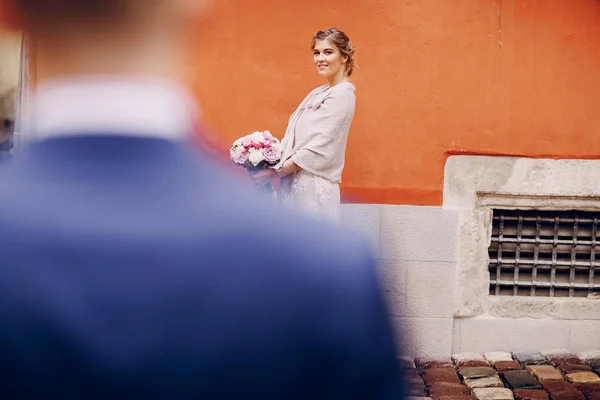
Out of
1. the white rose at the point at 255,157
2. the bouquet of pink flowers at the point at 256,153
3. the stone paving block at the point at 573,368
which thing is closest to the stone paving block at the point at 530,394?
the stone paving block at the point at 573,368

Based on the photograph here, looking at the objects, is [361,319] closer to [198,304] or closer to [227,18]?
[198,304]

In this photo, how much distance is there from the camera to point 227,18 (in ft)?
16.1

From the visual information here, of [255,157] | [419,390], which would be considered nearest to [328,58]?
[255,157]

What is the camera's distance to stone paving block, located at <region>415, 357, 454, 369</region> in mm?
5004

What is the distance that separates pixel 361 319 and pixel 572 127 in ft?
13.9

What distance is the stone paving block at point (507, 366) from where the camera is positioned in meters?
4.86

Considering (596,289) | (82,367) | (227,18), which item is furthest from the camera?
(596,289)

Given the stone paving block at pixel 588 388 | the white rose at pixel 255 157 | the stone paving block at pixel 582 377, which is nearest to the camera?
the white rose at pixel 255 157

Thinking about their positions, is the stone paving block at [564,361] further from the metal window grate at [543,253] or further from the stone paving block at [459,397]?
the stone paving block at [459,397]

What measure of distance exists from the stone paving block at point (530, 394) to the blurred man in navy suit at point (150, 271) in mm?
3343

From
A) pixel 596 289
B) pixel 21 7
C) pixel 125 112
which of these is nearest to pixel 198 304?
pixel 125 112

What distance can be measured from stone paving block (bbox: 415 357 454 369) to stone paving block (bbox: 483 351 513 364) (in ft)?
0.85

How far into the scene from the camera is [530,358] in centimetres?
505

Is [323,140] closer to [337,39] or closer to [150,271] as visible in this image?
[337,39]
